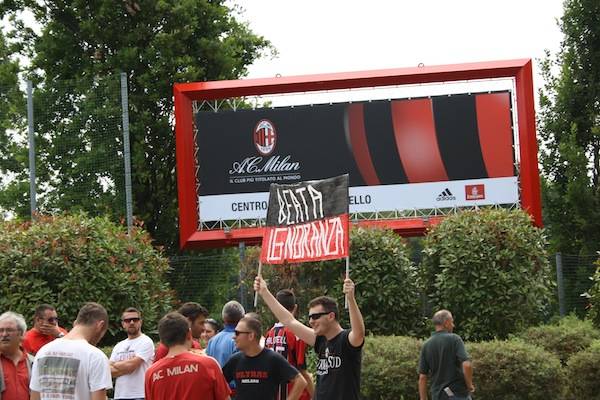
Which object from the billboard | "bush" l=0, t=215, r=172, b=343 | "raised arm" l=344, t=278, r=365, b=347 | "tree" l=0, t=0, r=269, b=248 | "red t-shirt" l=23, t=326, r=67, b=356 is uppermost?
"tree" l=0, t=0, r=269, b=248

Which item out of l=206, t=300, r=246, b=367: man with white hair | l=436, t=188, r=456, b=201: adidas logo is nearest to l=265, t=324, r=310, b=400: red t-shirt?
l=206, t=300, r=246, b=367: man with white hair

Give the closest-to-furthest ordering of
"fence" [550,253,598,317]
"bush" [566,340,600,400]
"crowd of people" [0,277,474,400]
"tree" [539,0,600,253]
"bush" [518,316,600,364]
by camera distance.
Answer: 1. "crowd of people" [0,277,474,400]
2. "bush" [566,340,600,400]
3. "bush" [518,316,600,364]
4. "fence" [550,253,598,317]
5. "tree" [539,0,600,253]

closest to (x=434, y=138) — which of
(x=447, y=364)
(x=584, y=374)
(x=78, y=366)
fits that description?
(x=584, y=374)

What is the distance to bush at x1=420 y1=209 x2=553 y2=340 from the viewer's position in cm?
1836

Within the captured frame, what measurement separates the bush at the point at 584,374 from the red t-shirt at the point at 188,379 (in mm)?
9382

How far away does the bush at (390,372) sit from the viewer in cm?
1630

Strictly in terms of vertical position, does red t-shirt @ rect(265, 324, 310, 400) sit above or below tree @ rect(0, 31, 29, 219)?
below

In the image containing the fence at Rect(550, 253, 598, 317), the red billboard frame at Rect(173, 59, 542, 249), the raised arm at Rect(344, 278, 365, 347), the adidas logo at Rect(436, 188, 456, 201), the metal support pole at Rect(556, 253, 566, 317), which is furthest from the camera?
the adidas logo at Rect(436, 188, 456, 201)

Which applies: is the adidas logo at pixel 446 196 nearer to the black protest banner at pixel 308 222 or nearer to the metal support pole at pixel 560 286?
the metal support pole at pixel 560 286

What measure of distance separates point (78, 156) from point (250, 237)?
4286 mm

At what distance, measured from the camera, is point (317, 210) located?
35.5ft

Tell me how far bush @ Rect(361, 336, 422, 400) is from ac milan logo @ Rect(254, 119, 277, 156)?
26.0 ft

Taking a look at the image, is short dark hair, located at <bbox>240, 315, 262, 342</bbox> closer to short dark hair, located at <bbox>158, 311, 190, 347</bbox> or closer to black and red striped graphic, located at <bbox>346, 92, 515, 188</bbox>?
short dark hair, located at <bbox>158, 311, 190, 347</bbox>

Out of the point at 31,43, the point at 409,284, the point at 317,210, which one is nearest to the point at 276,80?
the point at 409,284
